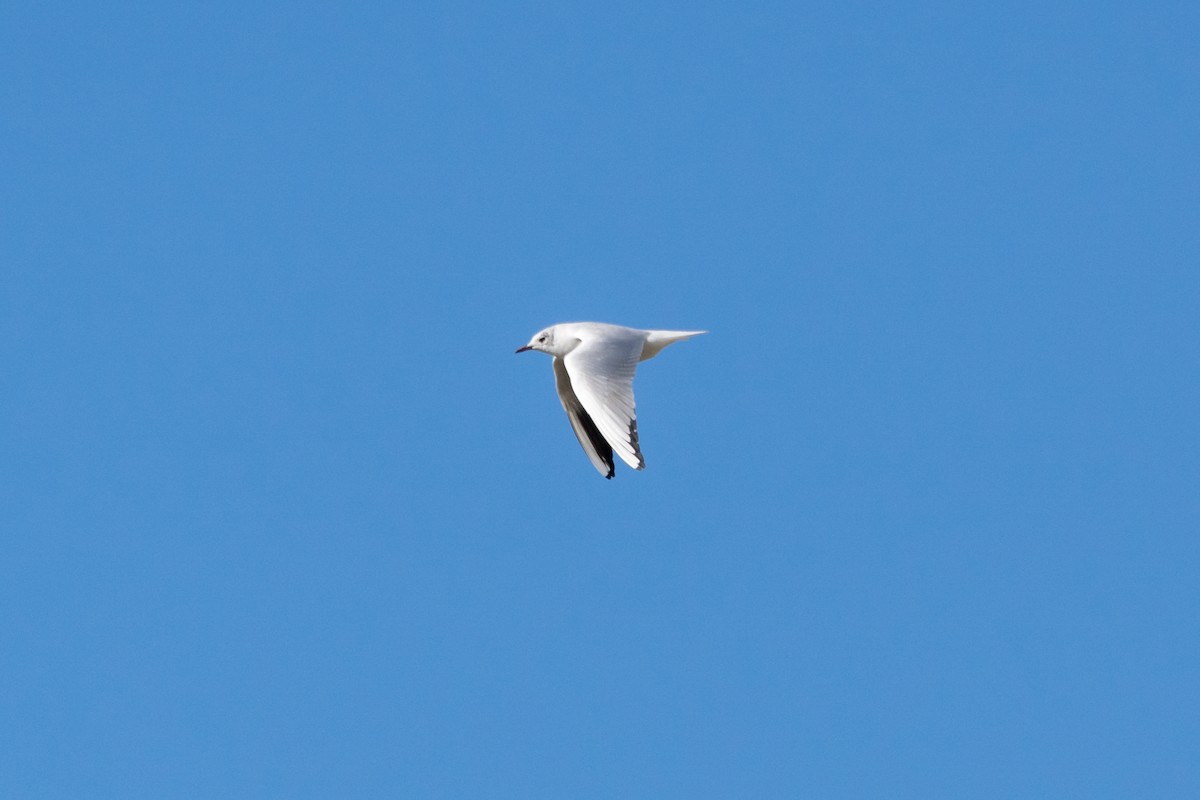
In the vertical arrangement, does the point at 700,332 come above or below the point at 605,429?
above

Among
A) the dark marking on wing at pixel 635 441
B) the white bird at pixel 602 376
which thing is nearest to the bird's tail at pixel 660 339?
the white bird at pixel 602 376

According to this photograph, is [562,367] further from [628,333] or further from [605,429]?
[605,429]

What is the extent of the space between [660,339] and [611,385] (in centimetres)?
105

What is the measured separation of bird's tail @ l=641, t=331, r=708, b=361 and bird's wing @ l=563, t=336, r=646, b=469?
18 centimetres

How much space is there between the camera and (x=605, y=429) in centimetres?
1095

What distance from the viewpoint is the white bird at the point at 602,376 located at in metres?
11.0

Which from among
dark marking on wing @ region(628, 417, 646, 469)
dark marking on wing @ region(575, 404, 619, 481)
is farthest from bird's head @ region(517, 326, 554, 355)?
dark marking on wing @ region(628, 417, 646, 469)

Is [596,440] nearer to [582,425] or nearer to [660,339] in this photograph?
[582,425]

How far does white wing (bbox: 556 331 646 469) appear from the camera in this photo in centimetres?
1089

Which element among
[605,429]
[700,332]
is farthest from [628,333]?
[605,429]

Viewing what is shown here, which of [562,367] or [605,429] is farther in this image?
[562,367]

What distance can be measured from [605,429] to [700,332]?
60.8 inches

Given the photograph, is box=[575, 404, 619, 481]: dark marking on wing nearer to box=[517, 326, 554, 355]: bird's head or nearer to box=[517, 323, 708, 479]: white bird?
box=[517, 323, 708, 479]: white bird

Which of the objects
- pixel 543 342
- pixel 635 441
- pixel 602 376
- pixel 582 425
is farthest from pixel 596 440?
pixel 635 441
